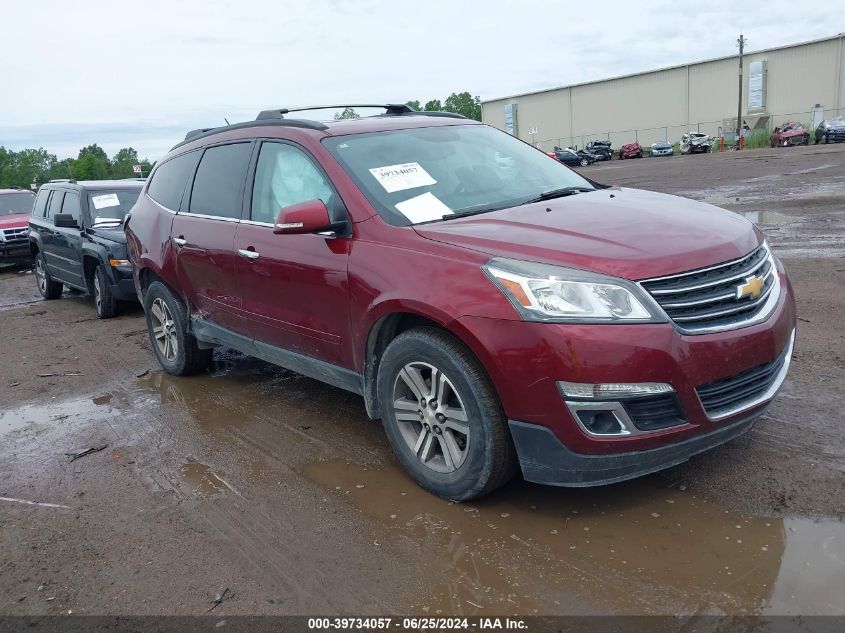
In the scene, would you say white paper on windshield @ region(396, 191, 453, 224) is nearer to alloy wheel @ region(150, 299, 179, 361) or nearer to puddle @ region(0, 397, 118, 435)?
alloy wheel @ region(150, 299, 179, 361)

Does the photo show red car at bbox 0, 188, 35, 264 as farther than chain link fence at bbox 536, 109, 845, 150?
No

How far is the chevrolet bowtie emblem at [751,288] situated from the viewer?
3312mm

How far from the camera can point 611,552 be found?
3125 millimetres

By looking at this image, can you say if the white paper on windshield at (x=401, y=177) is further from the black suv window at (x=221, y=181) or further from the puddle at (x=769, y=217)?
the puddle at (x=769, y=217)

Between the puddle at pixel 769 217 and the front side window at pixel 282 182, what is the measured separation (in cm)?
938

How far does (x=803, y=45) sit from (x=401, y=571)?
62406 mm

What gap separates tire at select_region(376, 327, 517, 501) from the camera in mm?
3330

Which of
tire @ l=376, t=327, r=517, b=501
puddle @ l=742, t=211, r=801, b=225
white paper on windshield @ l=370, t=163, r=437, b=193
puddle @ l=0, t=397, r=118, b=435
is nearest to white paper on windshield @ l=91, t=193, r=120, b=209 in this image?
puddle @ l=0, t=397, r=118, b=435

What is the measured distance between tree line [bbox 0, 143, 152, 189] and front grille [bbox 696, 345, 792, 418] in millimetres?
78219

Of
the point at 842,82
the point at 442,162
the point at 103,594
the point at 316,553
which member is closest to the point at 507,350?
the point at 316,553

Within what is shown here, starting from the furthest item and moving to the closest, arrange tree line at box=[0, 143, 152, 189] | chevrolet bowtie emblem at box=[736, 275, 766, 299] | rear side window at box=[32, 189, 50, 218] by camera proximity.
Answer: tree line at box=[0, 143, 152, 189] → rear side window at box=[32, 189, 50, 218] → chevrolet bowtie emblem at box=[736, 275, 766, 299]

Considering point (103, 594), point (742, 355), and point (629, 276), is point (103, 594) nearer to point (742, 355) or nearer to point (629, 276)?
point (629, 276)

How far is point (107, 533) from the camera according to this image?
3660 mm

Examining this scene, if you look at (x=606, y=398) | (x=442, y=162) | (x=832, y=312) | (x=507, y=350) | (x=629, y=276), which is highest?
(x=442, y=162)
